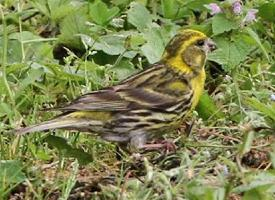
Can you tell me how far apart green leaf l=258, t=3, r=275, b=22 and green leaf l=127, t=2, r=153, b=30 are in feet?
2.06

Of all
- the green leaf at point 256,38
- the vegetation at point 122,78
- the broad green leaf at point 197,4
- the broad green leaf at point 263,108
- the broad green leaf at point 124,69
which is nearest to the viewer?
the vegetation at point 122,78

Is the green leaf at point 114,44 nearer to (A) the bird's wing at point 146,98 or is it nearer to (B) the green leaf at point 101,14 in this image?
(B) the green leaf at point 101,14

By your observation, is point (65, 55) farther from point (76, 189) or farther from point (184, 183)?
point (184, 183)

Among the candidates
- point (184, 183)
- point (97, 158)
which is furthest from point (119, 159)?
point (184, 183)

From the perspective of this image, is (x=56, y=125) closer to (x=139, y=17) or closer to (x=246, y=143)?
(x=246, y=143)

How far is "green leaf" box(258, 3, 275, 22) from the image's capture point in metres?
6.60

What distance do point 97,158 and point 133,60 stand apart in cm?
132

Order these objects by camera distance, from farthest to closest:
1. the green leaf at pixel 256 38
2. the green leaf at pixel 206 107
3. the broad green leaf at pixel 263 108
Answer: the green leaf at pixel 256 38
the green leaf at pixel 206 107
the broad green leaf at pixel 263 108

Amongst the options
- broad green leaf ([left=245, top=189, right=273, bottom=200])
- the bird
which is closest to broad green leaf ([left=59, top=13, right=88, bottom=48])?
the bird

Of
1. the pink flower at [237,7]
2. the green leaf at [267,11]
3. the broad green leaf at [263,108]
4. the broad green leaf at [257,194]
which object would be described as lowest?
the green leaf at [267,11]

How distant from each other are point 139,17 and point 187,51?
3.87 feet

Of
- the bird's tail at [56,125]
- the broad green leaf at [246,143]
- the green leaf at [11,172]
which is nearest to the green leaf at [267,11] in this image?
the bird's tail at [56,125]

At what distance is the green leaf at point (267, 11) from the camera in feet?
21.6

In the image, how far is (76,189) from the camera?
4.70 metres
